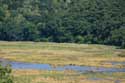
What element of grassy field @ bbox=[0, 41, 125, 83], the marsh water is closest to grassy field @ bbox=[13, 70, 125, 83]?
grassy field @ bbox=[0, 41, 125, 83]

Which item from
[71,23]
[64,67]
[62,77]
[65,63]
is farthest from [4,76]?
[71,23]

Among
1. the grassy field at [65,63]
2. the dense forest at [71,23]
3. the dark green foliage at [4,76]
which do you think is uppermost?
the dark green foliage at [4,76]

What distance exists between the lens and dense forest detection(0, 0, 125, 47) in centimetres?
11838

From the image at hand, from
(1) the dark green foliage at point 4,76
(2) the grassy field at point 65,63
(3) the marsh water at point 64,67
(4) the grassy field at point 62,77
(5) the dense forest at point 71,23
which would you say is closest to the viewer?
(1) the dark green foliage at point 4,76

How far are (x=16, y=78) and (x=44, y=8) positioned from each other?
93.2 meters

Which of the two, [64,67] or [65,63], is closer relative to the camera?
[64,67]

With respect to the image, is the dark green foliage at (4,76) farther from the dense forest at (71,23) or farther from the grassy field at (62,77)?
the dense forest at (71,23)

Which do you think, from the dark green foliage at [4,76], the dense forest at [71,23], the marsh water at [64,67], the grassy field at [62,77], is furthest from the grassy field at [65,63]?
the dense forest at [71,23]

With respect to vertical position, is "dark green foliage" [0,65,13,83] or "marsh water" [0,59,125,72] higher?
"dark green foliage" [0,65,13,83]

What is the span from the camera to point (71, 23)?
12444cm

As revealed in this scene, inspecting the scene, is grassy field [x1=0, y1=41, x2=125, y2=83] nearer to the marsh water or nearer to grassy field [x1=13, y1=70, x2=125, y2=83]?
grassy field [x1=13, y1=70, x2=125, y2=83]

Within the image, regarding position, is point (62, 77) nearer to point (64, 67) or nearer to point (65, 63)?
point (64, 67)

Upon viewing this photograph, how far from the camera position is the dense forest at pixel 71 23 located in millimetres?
118375

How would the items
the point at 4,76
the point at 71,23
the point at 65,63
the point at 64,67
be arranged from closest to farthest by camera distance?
the point at 4,76, the point at 64,67, the point at 65,63, the point at 71,23
